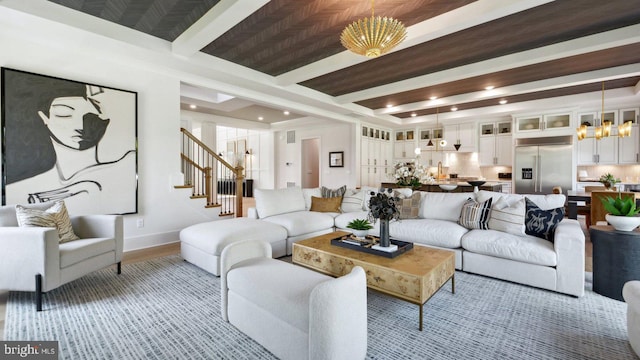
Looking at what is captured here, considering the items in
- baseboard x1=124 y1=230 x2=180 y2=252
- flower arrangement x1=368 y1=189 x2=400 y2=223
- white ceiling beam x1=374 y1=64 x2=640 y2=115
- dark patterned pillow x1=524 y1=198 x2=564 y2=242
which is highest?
white ceiling beam x1=374 y1=64 x2=640 y2=115

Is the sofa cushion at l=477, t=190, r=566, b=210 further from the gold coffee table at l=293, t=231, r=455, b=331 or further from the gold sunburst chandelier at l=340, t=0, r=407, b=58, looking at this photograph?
the gold sunburst chandelier at l=340, t=0, r=407, b=58

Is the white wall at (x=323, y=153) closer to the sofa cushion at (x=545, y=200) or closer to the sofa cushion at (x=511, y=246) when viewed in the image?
the sofa cushion at (x=545, y=200)

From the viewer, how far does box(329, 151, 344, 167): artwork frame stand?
862 cm

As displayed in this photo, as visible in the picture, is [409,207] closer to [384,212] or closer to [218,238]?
[384,212]

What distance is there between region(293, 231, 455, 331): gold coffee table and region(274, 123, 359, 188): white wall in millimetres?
5677

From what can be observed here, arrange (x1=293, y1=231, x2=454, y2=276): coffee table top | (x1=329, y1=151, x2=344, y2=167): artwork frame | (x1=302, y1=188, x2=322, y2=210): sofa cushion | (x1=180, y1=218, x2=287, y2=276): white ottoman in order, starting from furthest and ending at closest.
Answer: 1. (x1=329, y1=151, x2=344, y2=167): artwork frame
2. (x1=302, y1=188, x2=322, y2=210): sofa cushion
3. (x1=180, y1=218, x2=287, y2=276): white ottoman
4. (x1=293, y1=231, x2=454, y2=276): coffee table top

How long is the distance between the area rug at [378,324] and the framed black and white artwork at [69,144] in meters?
1.33

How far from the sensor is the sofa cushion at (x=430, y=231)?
3230 mm

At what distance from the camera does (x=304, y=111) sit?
21.7ft

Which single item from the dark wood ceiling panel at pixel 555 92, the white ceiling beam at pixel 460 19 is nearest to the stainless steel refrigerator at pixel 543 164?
the dark wood ceiling panel at pixel 555 92

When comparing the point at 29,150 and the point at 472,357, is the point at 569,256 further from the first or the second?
the point at 29,150

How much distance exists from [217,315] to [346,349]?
1.21 m

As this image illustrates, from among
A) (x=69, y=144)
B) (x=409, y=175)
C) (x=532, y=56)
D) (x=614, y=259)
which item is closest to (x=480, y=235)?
(x=614, y=259)

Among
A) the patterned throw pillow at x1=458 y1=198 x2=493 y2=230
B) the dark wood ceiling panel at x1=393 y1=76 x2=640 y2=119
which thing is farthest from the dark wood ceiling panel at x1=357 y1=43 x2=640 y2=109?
the patterned throw pillow at x1=458 y1=198 x2=493 y2=230
